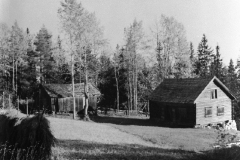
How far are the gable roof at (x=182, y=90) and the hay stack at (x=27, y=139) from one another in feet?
73.7

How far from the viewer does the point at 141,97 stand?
1999 inches

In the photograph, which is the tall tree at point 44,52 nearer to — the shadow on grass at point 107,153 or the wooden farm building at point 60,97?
the wooden farm building at point 60,97

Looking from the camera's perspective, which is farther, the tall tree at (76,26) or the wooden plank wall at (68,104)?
the wooden plank wall at (68,104)

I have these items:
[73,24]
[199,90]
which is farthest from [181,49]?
[73,24]

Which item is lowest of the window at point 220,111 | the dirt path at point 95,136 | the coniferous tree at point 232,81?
the dirt path at point 95,136

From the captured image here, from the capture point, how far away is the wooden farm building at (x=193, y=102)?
30.1m

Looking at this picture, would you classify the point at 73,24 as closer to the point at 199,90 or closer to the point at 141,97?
the point at 199,90

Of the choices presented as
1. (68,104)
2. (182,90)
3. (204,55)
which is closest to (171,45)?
(182,90)

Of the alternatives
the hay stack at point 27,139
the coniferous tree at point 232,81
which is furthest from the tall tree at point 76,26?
the coniferous tree at point 232,81

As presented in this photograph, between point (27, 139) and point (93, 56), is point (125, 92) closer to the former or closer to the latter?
point (93, 56)

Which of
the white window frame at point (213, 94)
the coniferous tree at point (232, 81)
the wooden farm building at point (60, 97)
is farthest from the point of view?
the coniferous tree at point (232, 81)

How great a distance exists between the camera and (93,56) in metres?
38.1

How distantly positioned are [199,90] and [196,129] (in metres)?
4.65

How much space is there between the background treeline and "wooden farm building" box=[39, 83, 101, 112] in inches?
89.3
